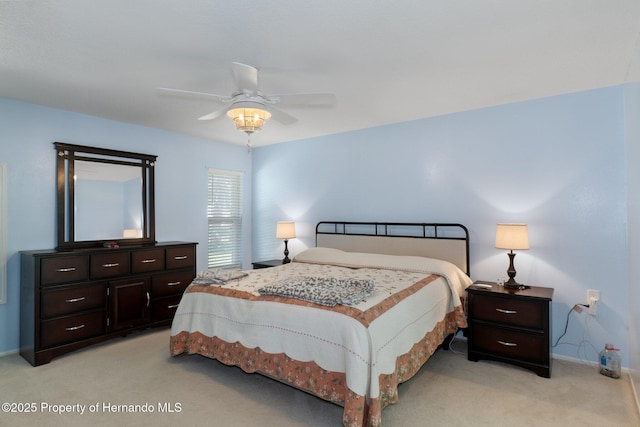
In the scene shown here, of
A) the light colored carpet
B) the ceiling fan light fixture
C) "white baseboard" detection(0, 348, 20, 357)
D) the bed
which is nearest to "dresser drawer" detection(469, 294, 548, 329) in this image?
the bed

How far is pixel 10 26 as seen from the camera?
2.04 m

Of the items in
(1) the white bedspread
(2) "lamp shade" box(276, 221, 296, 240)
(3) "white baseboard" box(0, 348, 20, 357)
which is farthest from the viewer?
(2) "lamp shade" box(276, 221, 296, 240)

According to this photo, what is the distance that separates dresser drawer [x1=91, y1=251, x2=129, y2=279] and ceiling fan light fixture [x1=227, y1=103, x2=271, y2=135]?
7.31 feet

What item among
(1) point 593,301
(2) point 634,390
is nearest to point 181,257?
(1) point 593,301

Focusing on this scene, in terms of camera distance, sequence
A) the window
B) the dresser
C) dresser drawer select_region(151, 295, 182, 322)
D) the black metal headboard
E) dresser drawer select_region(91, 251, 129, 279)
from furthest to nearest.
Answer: the window, dresser drawer select_region(151, 295, 182, 322), the black metal headboard, dresser drawer select_region(91, 251, 129, 279), the dresser

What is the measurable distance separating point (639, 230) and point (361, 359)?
2.10 metres

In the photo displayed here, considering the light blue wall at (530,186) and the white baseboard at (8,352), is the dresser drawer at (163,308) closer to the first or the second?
the white baseboard at (8,352)

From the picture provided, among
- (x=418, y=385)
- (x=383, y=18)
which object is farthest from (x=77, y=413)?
(x=383, y=18)

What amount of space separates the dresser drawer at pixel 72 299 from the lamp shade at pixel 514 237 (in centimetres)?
398

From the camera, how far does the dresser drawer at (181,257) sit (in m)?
4.14

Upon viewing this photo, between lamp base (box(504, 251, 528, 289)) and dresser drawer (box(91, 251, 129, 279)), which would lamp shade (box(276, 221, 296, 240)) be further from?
lamp base (box(504, 251, 528, 289))

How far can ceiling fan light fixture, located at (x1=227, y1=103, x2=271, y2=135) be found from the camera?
2477mm

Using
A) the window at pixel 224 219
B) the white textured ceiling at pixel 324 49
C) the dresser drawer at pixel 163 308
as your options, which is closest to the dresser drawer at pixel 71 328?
the dresser drawer at pixel 163 308

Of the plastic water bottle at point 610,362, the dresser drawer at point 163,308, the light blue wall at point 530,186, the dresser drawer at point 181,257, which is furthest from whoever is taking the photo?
the dresser drawer at point 181,257
